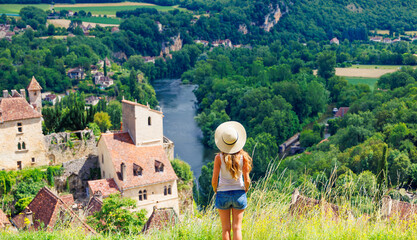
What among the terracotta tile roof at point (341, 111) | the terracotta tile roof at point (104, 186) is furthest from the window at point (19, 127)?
the terracotta tile roof at point (341, 111)

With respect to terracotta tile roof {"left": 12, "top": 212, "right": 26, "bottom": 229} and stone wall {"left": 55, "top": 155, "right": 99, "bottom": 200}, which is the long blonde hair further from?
stone wall {"left": 55, "top": 155, "right": 99, "bottom": 200}

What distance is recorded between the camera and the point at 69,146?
27.3 metres

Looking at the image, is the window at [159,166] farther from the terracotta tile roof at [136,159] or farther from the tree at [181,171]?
the tree at [181,171]

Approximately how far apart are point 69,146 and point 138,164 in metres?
4.04

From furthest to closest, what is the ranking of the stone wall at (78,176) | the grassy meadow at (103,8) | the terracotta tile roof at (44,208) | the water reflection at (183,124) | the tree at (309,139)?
1. the grassy meadow at (103,8)
2. the tree at (309,139)
3. the water reflection at (183,124)
4. the stone wall at (78,176)
5. the terracotta tile roof at (44,208)

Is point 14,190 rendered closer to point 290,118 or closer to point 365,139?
point 365,139

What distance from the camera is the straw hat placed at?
8.16 metres

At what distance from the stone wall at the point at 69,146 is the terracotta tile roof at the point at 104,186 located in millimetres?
2779

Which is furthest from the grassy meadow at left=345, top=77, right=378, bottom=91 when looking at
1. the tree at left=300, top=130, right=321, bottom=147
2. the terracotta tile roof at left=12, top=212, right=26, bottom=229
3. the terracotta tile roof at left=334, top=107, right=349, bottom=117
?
the terracotta tile roof at left=12, top=212, right=26, bottom=229

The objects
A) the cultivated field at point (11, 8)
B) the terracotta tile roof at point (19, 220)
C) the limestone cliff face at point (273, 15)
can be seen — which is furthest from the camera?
the limestone cliff face at point (273, 15)

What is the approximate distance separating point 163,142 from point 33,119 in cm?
748

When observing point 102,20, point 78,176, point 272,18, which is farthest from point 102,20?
point 78,176

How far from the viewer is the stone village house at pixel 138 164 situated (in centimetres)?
2556

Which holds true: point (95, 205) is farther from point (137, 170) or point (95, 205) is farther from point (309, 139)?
point (309, 139)
